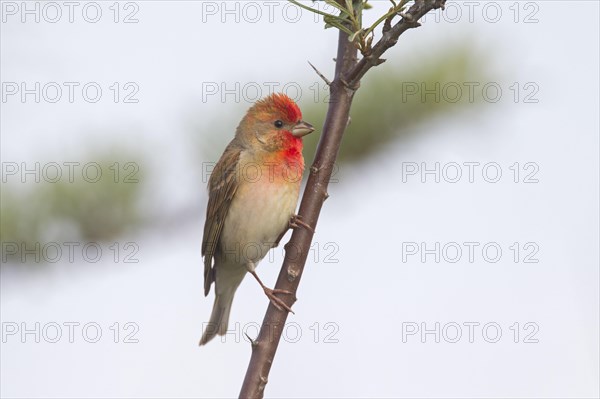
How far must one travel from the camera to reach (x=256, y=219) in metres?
4.75

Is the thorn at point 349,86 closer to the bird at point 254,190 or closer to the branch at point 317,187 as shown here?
the branch at point 317,187

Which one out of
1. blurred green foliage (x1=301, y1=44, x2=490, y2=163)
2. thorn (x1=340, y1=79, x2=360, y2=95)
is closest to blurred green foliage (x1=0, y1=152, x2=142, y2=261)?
blurred green foliage (x1=301, y1=44, x2=490, y2=163)

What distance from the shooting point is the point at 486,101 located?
3.76 m

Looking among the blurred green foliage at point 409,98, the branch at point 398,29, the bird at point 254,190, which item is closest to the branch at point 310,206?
the branch at point 398,29

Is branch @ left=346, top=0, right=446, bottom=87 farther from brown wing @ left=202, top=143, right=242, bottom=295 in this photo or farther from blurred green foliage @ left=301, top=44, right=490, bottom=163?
brown wing @ left=202, top=143, right=242, bottom=295

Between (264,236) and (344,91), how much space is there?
2263mm

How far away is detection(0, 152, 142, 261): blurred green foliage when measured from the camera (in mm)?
3438

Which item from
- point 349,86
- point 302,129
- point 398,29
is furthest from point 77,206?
point 398,29

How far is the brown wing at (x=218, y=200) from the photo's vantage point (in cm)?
500

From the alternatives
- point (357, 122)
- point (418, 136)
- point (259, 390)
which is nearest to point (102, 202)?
point (357, 122)

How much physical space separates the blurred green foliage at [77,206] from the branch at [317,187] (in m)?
1.12

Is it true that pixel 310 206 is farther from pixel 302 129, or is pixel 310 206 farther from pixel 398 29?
pixel 302 129

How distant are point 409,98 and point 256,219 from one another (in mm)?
1363

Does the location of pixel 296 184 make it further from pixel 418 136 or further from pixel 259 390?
pixel 259 390
